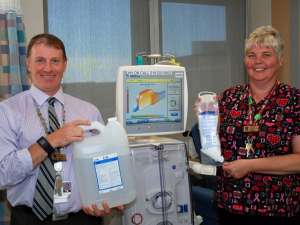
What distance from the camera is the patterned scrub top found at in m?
1.48

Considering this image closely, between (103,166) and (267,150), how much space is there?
62 centimetres

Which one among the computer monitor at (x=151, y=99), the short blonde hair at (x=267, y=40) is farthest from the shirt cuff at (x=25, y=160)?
the short blonde hair at (x=267, y=40)

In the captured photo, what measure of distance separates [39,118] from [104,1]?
1919 mm

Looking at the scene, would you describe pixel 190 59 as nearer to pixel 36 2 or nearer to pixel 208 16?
pixel 208 16

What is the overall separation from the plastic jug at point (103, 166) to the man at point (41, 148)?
0.04 metres

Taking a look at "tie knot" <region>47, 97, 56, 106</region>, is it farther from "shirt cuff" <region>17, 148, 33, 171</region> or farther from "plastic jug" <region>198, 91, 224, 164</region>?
"plastic jug" <region>198, 91, 224, 164</region>

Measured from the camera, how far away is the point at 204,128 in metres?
1.54

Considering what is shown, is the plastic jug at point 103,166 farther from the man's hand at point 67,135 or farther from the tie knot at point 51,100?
the tie knot at point 51,100

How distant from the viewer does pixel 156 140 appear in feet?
6.73

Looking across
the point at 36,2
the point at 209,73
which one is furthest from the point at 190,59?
the point at 36,2

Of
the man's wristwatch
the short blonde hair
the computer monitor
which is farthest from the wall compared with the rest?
the man's wristwatch

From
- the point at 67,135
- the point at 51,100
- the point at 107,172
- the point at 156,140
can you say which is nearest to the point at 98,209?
the point at 107,172

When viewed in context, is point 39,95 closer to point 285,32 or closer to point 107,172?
point 107,172

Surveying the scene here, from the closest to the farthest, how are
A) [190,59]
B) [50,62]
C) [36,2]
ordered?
[50,62] < [36,2] < [190,59]
